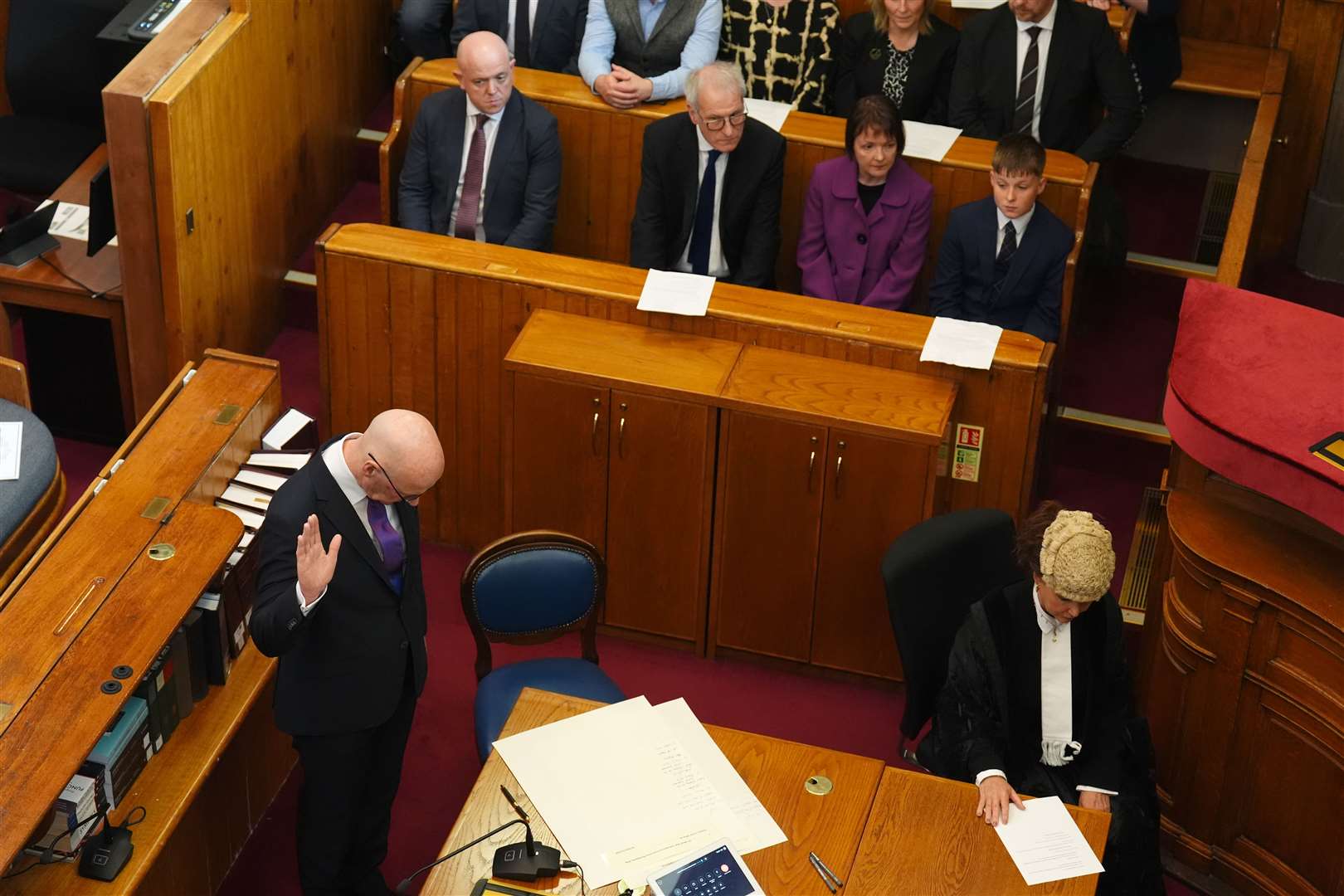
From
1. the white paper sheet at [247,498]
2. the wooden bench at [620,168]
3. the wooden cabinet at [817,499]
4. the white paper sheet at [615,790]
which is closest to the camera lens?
the white paper sheet at [615,790]

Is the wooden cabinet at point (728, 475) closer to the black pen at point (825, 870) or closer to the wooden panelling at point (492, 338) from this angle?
the wooden panelling at point (492, 338)

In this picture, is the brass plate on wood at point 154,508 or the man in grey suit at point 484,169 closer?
the brass plate on wood at point 154,508

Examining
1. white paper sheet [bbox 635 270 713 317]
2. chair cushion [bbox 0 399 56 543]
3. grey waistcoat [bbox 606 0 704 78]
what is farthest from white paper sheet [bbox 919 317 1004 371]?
chair cushion [bbox 0 399 56 543]

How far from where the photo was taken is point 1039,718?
4.44 meters

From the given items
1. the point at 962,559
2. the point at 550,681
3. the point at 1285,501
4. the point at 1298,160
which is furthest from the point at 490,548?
the point at 1298,160

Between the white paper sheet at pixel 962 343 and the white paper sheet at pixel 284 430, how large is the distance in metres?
1.86

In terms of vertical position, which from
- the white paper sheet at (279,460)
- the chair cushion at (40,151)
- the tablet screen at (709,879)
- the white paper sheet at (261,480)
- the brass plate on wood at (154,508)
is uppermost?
the chair cushion at (40,151)

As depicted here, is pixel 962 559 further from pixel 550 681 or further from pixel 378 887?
pixel 378 887

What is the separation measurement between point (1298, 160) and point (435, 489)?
138 inches

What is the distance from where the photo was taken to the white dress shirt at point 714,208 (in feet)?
18.7

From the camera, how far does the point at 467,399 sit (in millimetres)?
5734

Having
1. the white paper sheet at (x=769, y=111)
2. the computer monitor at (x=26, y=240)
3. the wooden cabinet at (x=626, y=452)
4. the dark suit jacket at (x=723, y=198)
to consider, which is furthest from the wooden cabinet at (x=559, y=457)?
the computer monitor at (x=26, y=240)

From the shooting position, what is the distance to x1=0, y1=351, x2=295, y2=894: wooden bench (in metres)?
3.97

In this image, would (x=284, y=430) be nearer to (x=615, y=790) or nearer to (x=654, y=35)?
(x=615, y=790)
